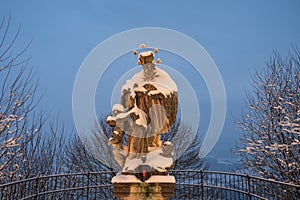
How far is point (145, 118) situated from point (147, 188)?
1197 millimetres

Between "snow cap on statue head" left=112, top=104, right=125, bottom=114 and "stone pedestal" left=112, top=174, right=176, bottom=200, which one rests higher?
"snow cap on statue head" left=112, top=104, right=125, bottom=114

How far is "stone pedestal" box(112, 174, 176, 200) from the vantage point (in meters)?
4.11

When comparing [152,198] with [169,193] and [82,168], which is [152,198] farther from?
[82,168]

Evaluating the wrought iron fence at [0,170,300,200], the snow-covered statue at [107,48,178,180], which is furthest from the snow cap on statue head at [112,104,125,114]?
the wrought iron fence at [0,170,300,200]

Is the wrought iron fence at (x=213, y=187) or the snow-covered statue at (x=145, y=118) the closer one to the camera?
the snow-covered statue at (x=145, y=118)

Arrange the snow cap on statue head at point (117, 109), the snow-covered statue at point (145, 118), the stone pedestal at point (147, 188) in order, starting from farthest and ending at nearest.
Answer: the snow cap on statue head at point (117, 109) < the snow-covered statue at point (145, 118) < the stone pedestal at point (147, 188)

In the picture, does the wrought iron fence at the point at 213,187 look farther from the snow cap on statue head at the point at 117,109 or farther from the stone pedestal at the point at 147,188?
the snow cap on statue head at the point at 117,109

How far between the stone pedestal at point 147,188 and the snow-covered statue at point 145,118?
169mm

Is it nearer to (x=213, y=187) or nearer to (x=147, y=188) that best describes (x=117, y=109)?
(x=147, y=188)

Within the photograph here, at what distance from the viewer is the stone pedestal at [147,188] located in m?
4.11

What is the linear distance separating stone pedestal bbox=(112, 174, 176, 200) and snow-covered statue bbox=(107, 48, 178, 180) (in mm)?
169

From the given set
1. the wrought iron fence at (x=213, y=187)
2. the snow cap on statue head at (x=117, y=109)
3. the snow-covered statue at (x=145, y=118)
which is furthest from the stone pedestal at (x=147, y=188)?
the wrought iron fence at (x=213, y=187)

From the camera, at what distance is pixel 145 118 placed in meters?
4.55

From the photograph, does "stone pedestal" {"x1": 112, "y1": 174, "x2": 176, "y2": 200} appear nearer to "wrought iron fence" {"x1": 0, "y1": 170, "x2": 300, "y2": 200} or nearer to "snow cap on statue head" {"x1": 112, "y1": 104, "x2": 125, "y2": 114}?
"snow cap on statue head" {"x1": 112, "y1": 104, "x2": 125, "y2": 114}
